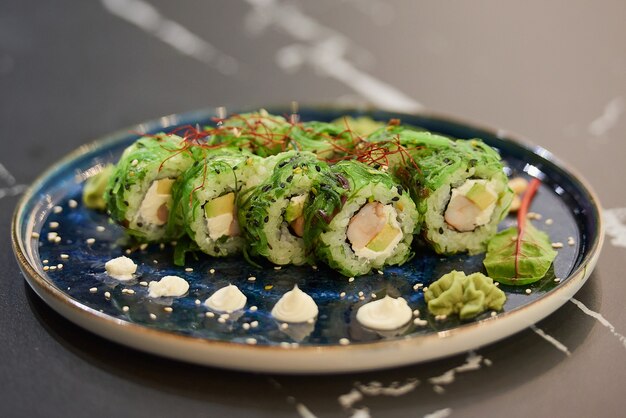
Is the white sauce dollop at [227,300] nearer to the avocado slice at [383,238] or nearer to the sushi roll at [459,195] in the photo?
the avocado slice at [383,238]

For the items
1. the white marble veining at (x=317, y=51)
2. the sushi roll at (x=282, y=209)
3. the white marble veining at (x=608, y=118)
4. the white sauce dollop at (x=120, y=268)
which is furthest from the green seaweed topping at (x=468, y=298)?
the white marble veining at (x=317, y=51)

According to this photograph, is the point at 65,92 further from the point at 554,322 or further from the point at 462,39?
the point at 554,322

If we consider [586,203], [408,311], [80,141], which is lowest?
[80,141]

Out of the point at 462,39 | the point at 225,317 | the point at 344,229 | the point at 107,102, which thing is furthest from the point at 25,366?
the point at 462,39

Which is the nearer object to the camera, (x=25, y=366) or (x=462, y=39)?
(x=25, y=366)

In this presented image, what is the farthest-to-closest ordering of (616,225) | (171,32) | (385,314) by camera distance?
1. (171,32)
2. (616,225)
3. (385,314)

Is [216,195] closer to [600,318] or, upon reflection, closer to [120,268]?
[120,268]

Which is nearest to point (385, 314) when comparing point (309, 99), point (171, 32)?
point (309, 99)
